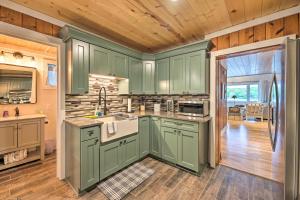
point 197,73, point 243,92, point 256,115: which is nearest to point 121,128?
point 197,73

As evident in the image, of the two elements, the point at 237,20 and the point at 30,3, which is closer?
the point at 30,3

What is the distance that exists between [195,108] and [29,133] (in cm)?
327

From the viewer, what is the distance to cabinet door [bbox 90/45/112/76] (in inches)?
96.2

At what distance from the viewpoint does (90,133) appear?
1.98m

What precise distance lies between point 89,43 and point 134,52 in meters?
1.05

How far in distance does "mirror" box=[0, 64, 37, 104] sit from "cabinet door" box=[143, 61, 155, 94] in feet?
8.14

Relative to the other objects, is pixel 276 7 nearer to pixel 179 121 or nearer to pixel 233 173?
pixel 179 121

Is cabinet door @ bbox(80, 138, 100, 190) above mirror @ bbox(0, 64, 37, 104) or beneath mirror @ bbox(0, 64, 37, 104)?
beneath

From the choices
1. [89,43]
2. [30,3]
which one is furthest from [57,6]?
[89,43]

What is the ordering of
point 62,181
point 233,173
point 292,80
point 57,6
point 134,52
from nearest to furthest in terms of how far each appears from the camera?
point 292,80 → point 57,6 → point 62,181 → point 233,173 → point 134,52

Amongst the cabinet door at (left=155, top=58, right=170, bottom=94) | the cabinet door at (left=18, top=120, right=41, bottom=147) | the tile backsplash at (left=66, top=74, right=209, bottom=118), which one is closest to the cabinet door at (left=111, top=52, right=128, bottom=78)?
the tile backsplash at (left=66, top=74, right=209, bottom=118)

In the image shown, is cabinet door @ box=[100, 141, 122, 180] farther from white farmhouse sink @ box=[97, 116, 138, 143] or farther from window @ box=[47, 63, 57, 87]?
window @ box=[47, 63, 57, 87]

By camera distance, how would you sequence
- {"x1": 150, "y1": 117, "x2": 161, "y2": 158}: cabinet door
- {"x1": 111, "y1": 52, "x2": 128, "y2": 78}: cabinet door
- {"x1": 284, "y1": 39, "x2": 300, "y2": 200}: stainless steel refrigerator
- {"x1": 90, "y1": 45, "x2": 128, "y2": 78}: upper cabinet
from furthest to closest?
{"x1": 150, "y1": 117, "x2": 161, "y2": 158}: cabinet door < {"x1": 111, "y1": 52, "x2": 128, "y2": 78}: cabinet door < {"x1": 90, "y1": 45, "x2": 128, "y2": 78}: upper cabinet < {"x1": 284, "y1": 39, "x2": 300, "y2": 200}: stainless steel refrigerator

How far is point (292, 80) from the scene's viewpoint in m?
1.21
